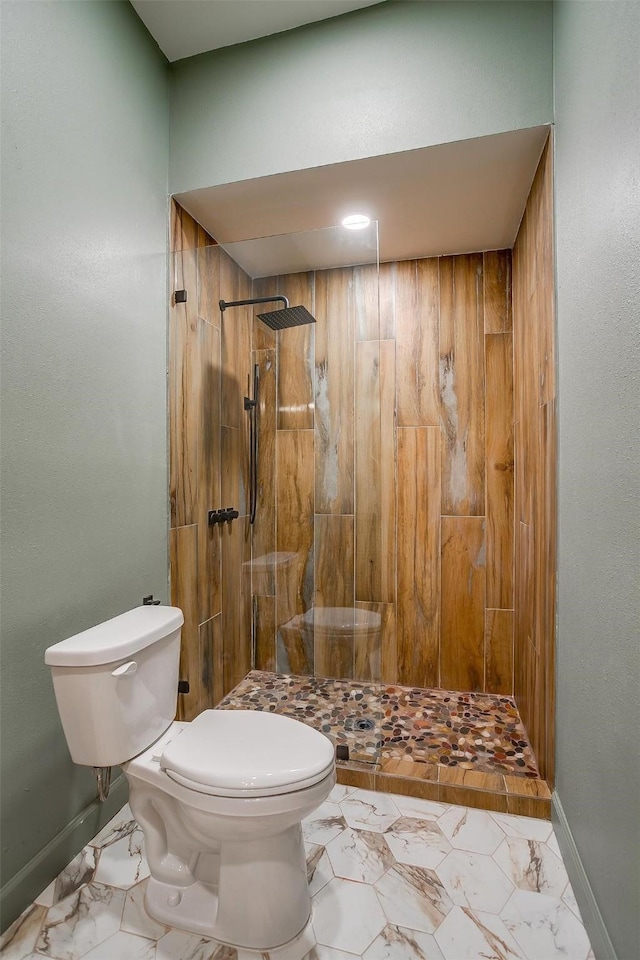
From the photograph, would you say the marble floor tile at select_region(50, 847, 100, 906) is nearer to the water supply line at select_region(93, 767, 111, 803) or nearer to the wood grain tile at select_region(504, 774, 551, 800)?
the water supply line at select_region(93, 767, 111, 803)

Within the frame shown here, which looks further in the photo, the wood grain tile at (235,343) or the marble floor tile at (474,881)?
the wood grain tile at (235,343)

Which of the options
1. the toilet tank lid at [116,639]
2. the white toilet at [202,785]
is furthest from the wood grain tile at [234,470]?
the white toilet at [202,785]

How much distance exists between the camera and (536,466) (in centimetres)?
192

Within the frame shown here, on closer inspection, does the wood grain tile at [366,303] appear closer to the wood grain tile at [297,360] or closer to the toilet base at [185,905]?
the wood grain tile at [297,360]

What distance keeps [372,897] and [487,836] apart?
0.46m

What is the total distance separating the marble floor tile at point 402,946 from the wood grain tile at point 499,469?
1562mm

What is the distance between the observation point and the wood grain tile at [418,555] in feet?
8.61

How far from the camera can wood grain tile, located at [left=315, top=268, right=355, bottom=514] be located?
6.18 ft

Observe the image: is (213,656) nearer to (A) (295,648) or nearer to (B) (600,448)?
(A) (295,648)

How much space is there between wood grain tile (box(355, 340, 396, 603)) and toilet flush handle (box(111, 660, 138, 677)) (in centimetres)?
91

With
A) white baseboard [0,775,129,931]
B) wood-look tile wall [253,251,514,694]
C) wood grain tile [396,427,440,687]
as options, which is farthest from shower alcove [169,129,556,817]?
white baseboard [0,775,129,931]

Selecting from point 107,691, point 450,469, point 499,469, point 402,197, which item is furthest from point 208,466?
point 499,469

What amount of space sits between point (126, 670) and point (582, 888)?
4.27ft

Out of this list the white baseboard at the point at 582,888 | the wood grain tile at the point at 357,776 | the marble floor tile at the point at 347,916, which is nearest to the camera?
the white baseboard at the point at 582,888
